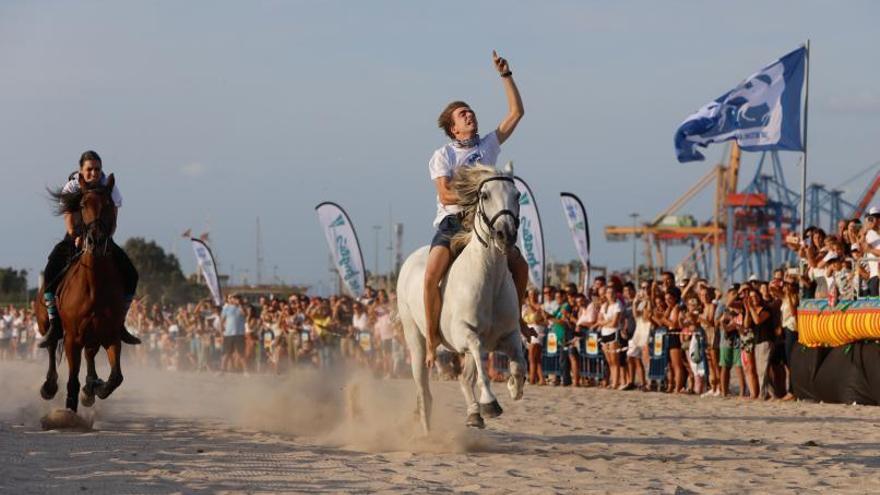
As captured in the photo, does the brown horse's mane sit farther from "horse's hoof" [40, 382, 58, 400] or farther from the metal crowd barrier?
the metal crowd barrier

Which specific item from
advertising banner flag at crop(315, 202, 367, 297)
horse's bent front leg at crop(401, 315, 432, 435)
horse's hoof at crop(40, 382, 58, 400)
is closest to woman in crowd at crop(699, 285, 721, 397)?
horse's bent front leg at crop(401, 315, 432, 435)

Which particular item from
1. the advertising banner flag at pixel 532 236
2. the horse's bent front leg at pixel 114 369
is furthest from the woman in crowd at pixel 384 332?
the horse's bent front leg at pixel 114 369

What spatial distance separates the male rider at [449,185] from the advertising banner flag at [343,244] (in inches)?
811

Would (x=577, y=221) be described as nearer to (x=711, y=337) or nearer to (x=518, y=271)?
(x=711, y=337)

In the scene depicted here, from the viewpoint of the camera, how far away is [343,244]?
105 ft

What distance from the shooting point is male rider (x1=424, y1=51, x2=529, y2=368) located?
10391 mm

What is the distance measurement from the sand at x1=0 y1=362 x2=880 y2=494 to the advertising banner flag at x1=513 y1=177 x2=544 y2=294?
29.5 ft

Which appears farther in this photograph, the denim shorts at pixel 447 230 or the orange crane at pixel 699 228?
the orange crane at pixel 699 228

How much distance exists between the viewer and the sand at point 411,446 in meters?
8.79

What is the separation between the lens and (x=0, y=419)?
14242 millimetres

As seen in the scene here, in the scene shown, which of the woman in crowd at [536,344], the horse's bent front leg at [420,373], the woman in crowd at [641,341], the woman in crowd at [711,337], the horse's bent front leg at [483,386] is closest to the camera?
the horse's bent front leg at [483,386]

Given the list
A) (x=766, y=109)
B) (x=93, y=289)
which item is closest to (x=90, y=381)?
(x=93, y=289)

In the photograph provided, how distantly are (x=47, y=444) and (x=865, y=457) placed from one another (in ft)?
23.9

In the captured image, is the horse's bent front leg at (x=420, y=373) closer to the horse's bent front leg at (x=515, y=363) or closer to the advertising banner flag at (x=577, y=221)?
the horse's bent front leg at (x=515, y=363)
